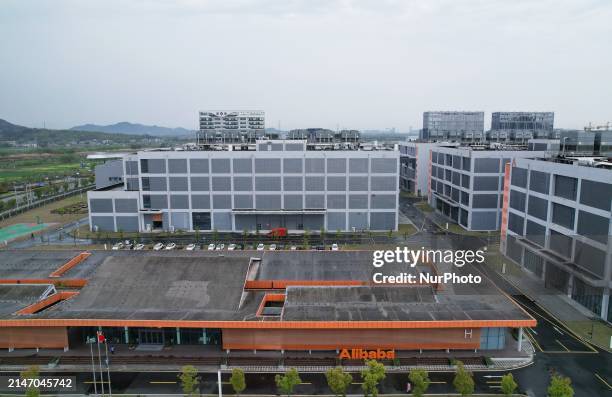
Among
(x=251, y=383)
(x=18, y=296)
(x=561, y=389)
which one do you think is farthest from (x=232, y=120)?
(x=561, y=389)

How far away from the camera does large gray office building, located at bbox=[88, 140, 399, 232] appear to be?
2547 inches

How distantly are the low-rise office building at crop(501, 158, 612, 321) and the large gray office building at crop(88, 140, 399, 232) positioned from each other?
67.0 feet

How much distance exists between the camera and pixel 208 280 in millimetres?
34625

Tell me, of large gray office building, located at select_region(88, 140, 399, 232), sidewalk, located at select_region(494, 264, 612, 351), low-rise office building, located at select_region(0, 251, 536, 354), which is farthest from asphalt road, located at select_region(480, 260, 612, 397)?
large gray office building, located at select_region(88, 140, 399, 232)

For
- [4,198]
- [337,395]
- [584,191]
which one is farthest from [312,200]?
[4,198]

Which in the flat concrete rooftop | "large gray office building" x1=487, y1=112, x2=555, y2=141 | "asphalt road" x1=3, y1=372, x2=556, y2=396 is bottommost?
"asphalt road" x1=3, y1=372, x2=556, y2=396

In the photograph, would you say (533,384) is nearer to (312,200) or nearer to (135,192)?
(312,200)

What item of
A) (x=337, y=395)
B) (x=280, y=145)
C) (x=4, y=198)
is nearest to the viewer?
(x=337, y=395)

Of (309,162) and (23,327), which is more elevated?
(309,162)

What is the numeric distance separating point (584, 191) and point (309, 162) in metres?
37.6

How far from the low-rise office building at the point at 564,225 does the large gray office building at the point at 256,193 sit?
20421mm

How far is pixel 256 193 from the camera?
65438mm

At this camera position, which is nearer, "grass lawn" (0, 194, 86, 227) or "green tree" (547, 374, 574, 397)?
"green tree" (547, 374, 574, 397)

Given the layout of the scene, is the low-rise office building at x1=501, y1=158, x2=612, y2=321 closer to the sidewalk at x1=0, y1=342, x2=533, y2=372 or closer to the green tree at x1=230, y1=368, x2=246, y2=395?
the sidewalk at x1=0, y1=342, x2=533, y2=372
